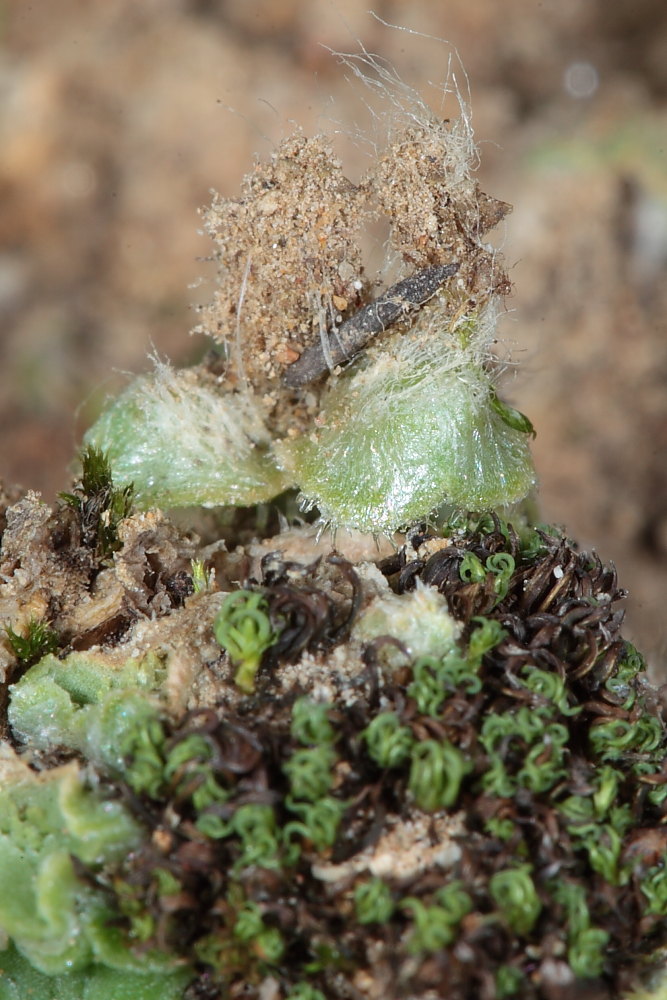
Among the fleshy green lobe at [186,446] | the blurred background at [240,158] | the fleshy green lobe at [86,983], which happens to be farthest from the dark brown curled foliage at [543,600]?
the blurred background at [240,158]


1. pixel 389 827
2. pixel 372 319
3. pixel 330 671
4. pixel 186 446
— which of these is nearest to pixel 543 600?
pixel 330 671

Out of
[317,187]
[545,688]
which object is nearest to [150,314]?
Result: [317,187]

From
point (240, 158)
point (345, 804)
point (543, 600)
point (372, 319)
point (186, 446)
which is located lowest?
point (345, 804)

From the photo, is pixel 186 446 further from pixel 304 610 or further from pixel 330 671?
pixel 330 671

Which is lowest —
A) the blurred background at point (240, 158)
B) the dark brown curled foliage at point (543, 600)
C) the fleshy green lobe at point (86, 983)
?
the fleshy green lobe at point (86, 983)

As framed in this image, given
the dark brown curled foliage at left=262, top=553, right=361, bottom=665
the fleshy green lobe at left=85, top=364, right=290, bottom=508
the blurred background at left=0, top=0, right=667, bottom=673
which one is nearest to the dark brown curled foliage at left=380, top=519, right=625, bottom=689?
the dark brown curled foliage at left=262, top=553, right=361, bottom=665

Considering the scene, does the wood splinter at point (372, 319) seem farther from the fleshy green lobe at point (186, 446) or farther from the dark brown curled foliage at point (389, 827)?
the dark brown curled foliage at point (389, 827)

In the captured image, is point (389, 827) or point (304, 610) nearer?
point (389, 827)
